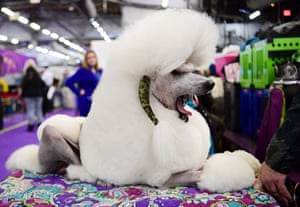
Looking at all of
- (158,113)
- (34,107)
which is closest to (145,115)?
(158,113)

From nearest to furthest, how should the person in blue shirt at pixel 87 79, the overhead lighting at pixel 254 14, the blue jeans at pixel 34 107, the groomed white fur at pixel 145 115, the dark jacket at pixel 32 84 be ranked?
the groomed white fur at pixel 145 115 → the overhead lighting at pixel 254 14 → the person in blue shirt at pixel 87 79 → the dark jacket at pixel 32 84 → the blue jeans at pixel 34 107

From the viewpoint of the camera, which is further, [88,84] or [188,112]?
[88,84]

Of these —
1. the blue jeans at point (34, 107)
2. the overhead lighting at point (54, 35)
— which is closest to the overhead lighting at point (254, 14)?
the blue jeans at point (34, 107)

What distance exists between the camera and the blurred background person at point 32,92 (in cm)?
514

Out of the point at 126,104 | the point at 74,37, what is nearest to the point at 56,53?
the point at 74,37

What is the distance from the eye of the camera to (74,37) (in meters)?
11.2

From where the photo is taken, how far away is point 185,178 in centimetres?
83

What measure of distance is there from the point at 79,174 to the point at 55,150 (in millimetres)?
95

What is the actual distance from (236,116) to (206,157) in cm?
101

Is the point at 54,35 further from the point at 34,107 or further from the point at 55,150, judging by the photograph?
the point at 55,150

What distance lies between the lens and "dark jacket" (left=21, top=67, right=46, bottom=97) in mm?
5125

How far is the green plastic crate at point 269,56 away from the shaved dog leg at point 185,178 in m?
0.68

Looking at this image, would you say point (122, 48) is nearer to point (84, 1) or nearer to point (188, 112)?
point (188, 112)

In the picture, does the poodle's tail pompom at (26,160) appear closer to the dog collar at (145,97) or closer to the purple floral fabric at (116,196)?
the purple floral fabric at (116,196)
